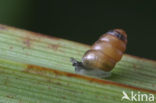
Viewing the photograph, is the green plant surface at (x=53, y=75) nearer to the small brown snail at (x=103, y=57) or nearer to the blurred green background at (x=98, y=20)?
the small brown snail at (x=103, y=57)

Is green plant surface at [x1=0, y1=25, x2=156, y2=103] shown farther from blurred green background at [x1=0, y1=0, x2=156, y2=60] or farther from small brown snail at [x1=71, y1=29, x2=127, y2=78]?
blurred green background at [x1=0, y1=0, x2=156, y2=60]

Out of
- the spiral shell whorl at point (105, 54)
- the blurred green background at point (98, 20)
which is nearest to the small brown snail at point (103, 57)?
the spiral shell whorl at point (105, 54)

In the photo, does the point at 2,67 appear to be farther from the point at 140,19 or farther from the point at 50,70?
the point at 140,19

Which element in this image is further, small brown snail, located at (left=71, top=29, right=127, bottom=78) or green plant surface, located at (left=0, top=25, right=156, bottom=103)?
small brown snail, located at (left=71, top=29, right=127, bottom=78)

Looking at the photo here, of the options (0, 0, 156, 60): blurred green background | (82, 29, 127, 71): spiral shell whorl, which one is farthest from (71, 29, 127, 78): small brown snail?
(0, 0, 156, 60): blurred green background

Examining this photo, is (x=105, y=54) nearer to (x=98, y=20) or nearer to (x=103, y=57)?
(x=103, y=57)

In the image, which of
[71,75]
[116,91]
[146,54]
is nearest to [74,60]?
[71,75]

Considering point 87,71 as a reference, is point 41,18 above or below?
above
